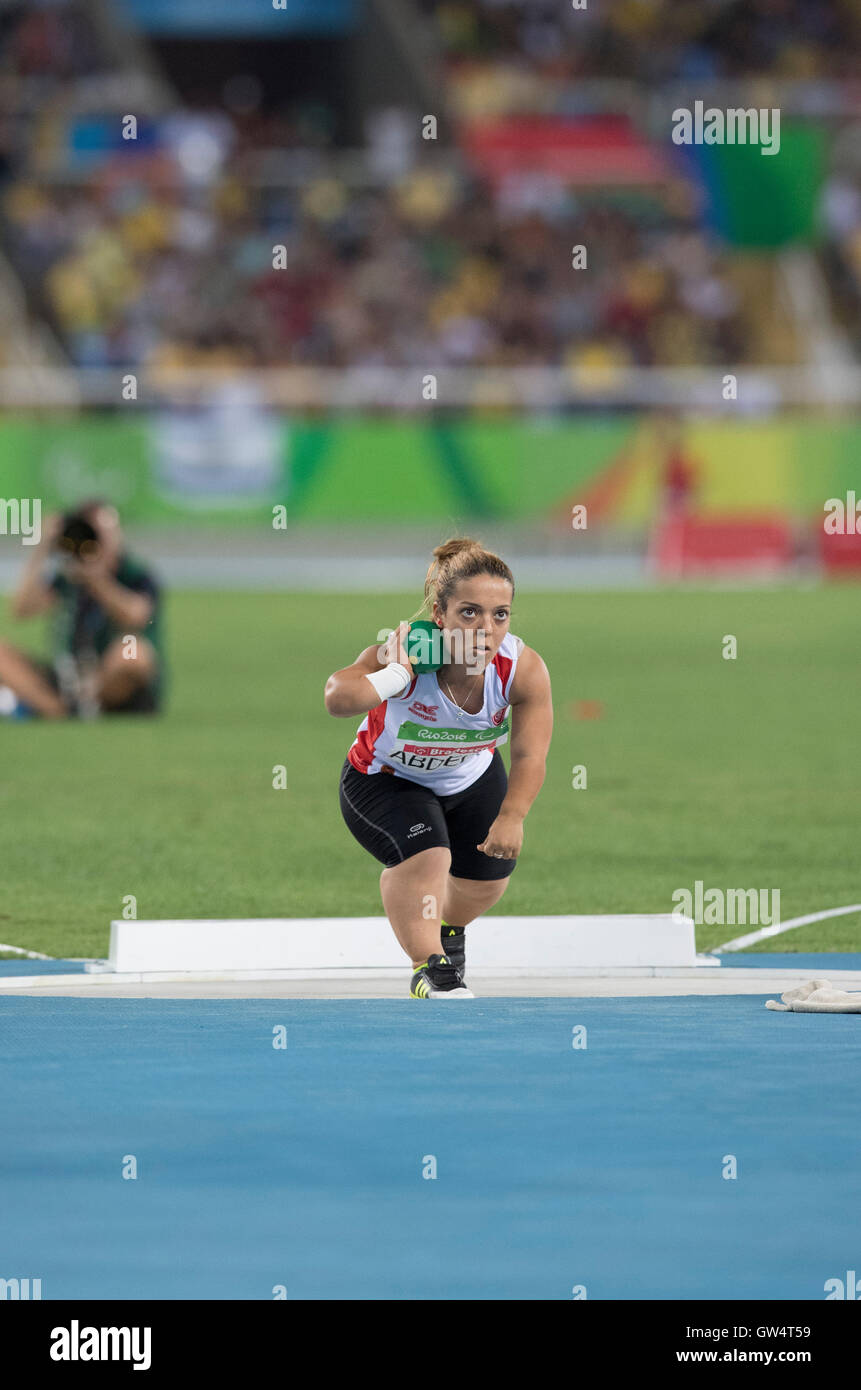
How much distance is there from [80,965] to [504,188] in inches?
1295

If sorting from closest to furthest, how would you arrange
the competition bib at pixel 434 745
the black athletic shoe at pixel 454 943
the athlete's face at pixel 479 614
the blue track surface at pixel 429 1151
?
the blue track surface at pixel 429 1151, the athlete's face at pixel 479 614, the competition bib at pixel 434 745, the black athletic shoe at pixel 454 943

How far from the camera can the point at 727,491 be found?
→ 34625mm

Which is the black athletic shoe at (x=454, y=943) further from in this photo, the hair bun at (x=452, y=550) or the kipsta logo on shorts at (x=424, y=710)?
the hair bun at (x=452, y=550)

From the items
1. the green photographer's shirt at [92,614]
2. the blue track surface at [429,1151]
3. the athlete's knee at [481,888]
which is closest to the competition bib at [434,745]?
the athlete's knee at [481,888]

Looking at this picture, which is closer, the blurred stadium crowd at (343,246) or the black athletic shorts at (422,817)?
the black athletic shorts at (422,817)

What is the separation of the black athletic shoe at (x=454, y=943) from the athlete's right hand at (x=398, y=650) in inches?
37.0

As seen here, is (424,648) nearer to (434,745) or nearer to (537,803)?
(434,745)

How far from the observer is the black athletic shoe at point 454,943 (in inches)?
307

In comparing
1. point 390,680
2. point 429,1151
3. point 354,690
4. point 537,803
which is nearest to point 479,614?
point 390,680

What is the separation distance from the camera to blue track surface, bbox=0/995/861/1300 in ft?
15.3

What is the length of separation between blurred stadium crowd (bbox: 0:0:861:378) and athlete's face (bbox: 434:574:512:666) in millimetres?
28743

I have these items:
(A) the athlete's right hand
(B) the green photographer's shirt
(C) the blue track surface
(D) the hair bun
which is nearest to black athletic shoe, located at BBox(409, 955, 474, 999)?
(C) the blue track surface

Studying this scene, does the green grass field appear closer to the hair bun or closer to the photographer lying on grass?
the photographer lying on grass

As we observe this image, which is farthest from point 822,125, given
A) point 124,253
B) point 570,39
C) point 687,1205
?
point 687,1205
